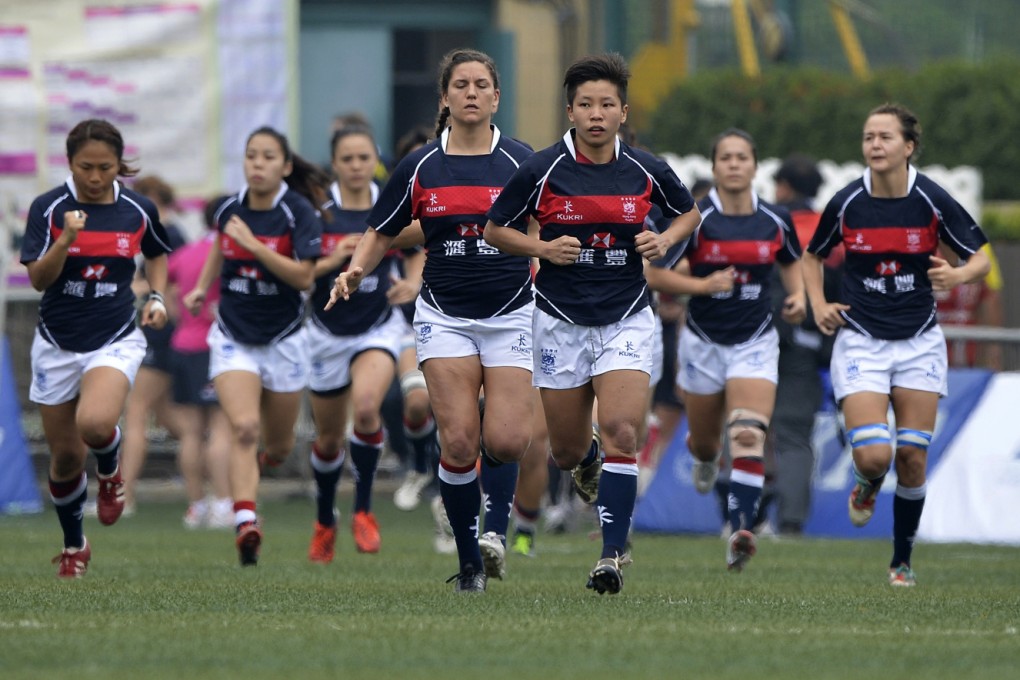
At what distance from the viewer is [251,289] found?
35.6 feet

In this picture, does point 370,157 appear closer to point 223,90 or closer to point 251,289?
point 251,289

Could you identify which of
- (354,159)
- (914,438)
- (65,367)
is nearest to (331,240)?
(354,159)

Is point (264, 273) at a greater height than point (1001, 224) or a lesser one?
lesser

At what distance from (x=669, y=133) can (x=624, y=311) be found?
19.5m

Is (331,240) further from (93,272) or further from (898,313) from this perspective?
(898,313)

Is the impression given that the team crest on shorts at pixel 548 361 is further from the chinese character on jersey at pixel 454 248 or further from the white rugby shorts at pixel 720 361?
the white rugby shorts at pixel 720 361

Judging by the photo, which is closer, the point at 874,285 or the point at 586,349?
the point at 586,349

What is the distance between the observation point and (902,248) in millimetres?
9742

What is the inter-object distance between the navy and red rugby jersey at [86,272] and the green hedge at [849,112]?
1763 centimetres

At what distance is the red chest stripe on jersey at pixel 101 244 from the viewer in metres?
9.52

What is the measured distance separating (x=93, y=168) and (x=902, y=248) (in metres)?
3.94

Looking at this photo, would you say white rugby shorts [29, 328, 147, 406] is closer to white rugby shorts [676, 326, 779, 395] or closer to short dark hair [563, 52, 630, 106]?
short dark hair [563, 52, 630, 106]

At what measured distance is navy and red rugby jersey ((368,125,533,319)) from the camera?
27.8 feet

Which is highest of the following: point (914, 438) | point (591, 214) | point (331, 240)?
point (591, 214)
